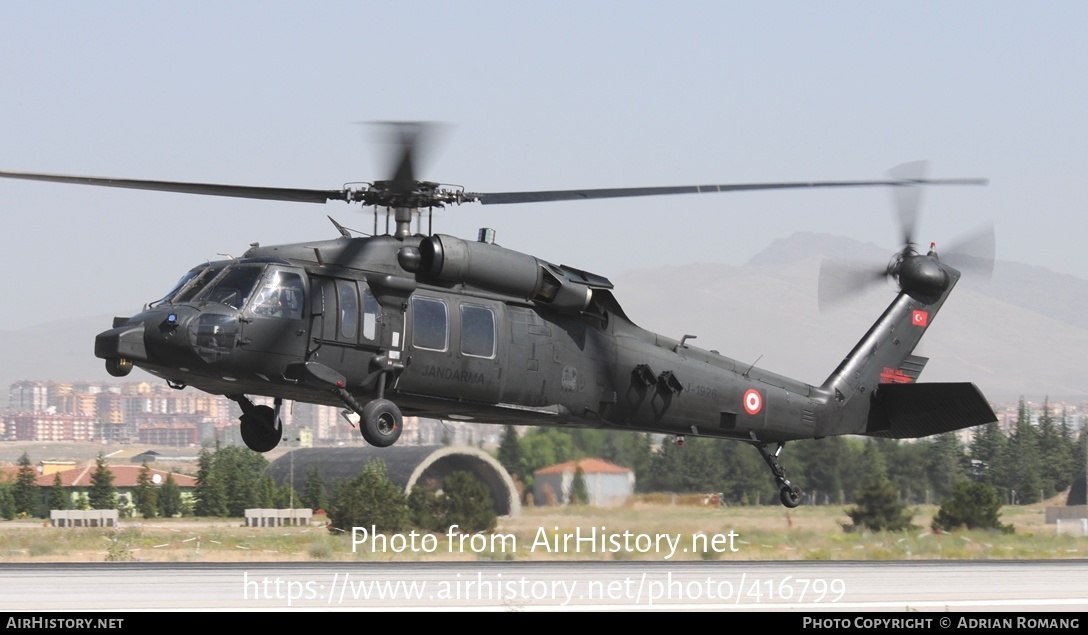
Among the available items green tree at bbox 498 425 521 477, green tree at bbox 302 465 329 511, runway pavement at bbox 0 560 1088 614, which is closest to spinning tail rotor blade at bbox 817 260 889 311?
runway pavement at bbox 0 560 1088 614

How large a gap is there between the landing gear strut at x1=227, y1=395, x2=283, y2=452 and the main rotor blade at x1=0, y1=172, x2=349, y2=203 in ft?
10.0

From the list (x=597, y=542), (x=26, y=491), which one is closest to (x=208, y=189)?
(x=597, y=542)

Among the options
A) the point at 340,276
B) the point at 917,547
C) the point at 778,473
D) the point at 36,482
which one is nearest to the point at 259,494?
the point at 36,482

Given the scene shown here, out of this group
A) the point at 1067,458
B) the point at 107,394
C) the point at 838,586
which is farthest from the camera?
the point at 107,394

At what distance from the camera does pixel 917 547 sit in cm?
3203

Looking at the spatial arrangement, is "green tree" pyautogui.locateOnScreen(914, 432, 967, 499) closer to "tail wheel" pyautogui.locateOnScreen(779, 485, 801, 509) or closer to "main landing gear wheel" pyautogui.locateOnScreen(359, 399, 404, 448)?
"tail wheel" pyautogui.locateOnScreen(779, 485, 801, 509)

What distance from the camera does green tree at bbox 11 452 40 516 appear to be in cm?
4344

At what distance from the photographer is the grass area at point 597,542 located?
30.4 metres

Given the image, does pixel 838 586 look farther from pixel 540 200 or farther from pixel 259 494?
pixel 259 494

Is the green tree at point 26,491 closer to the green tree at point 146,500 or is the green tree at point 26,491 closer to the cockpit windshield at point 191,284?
the green tree at point 146,500

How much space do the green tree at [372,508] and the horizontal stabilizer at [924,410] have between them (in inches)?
512

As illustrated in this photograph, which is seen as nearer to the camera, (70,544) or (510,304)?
(510,304)

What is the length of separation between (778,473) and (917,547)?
31.4 feet

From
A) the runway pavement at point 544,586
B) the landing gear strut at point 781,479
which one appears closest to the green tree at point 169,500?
the runway pavement at point 544,586
